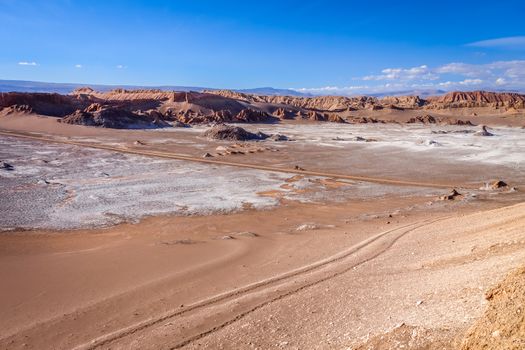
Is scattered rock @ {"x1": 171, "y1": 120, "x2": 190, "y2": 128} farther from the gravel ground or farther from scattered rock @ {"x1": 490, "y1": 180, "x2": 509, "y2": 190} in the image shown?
scattered rock @ {"x1": 490, "y1": 180, "x2": 509, "y2": 190}

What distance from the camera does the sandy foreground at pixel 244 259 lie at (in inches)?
222

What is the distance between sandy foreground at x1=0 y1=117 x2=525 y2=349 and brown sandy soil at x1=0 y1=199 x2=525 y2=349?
0.11 ft

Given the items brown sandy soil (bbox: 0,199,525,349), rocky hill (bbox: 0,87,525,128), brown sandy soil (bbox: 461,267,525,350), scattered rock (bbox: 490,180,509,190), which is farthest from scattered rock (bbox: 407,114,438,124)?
brown sandy soil (bbox: 461,267,525,350)

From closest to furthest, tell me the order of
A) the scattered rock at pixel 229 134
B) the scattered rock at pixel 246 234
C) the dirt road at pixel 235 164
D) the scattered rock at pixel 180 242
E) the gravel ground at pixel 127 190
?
the scattered rock at pixel 180 242, the scattered rock at pixel 246 234, the gravel ground at pixel 127 190, the dirt road at pixel 235 164, the scattered rock at pixel 229 134

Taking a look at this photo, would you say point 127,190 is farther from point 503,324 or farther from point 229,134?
point 229,134

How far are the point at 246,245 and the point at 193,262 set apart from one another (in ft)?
5.39

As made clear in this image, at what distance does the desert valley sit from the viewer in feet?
17.9

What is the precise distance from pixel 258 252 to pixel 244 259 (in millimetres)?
583

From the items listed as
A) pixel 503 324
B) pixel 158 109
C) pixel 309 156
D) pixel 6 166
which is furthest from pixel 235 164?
pixel 158 109

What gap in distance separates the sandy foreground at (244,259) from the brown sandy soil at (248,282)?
3cm

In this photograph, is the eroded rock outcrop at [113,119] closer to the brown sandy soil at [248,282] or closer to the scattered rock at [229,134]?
the scattered rock at [229,134]

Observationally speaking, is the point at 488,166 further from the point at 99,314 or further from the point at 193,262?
the point at 99,314

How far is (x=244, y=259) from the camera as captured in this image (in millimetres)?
9188

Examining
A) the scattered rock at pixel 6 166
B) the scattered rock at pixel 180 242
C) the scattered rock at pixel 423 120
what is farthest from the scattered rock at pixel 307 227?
the scattered rock at pixel 423 120
